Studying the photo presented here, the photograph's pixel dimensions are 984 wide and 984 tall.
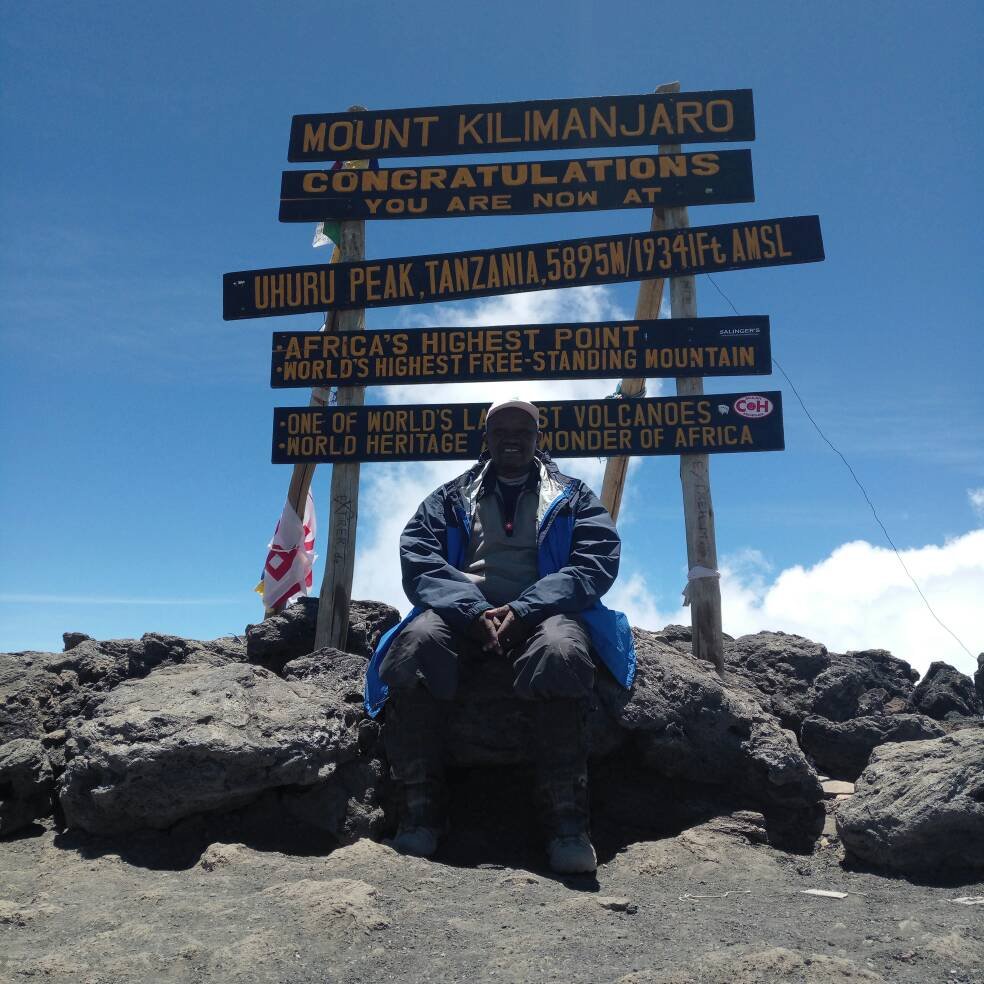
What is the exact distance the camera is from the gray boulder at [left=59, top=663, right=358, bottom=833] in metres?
4.26

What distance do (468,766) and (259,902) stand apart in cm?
167

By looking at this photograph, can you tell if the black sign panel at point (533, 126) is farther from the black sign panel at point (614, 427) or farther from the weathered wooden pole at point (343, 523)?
the black sign panel at point (614, 427)

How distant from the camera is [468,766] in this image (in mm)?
4957

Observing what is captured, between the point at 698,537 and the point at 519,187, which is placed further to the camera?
the point at 519,187

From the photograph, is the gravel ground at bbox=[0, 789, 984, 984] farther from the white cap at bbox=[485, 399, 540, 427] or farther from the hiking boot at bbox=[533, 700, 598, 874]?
the white cap at bbox=[485, 399, 540, 427]

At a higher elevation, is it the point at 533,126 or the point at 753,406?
the point at 533,126

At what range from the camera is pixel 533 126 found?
8.05 meters

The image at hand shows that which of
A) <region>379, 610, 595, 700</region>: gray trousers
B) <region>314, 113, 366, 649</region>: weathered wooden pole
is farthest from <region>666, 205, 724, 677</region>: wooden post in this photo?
<region>379, 610, 595, 700</region>: gray trousers

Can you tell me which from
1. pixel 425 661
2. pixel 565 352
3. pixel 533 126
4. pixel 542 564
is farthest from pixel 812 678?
pixel 533 126

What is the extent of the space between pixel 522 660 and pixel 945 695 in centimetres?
474

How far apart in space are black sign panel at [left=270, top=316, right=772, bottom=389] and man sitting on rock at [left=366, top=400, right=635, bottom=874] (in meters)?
2.62

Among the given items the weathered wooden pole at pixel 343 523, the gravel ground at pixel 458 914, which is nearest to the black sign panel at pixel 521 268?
the weathered wooden pole at pixel 343 523

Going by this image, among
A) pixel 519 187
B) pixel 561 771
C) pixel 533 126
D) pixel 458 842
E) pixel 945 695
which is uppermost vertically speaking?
pixel 533 126

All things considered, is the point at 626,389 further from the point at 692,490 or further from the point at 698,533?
the point at 698,533
